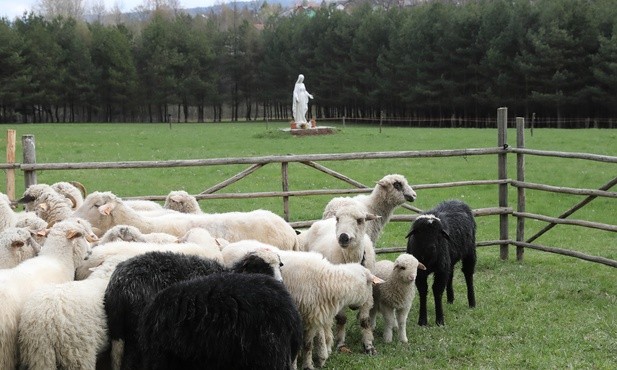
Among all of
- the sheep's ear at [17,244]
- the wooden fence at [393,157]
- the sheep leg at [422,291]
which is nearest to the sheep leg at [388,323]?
the sheep leg at [422,291]

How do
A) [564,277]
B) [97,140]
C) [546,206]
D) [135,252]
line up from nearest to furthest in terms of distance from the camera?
[135,252] → [564,277] → [546,206] → [97,140]

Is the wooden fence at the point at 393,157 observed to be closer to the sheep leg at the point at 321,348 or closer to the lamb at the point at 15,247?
the lamb at the point at 15,247

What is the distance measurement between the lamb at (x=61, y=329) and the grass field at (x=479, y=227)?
7.61 ft

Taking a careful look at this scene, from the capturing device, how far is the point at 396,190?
914 cm

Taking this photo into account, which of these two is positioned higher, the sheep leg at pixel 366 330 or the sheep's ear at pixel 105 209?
the sheep's ear at pixel 105 209

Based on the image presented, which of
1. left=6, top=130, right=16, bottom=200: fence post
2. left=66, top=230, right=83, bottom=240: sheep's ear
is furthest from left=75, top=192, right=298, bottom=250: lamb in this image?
left=6, top=130, right=16, bottom=200: fence post

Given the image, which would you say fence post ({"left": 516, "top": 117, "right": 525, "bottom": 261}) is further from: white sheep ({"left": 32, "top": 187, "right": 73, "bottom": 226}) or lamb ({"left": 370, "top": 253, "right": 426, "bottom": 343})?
white sheep ({"left": 32, "top": 187, "right": 73, "bottom": 226})

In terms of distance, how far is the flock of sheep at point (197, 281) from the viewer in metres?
4.87

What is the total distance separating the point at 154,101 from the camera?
69.1m

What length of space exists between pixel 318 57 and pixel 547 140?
39.5 meters

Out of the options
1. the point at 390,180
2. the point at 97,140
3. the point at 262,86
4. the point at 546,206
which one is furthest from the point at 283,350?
the point at 262,86

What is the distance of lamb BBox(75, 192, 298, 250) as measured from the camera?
27.1 ft

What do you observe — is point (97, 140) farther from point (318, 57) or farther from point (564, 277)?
point (318, 57)

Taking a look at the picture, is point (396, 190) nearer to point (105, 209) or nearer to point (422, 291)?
point (422, 291)
